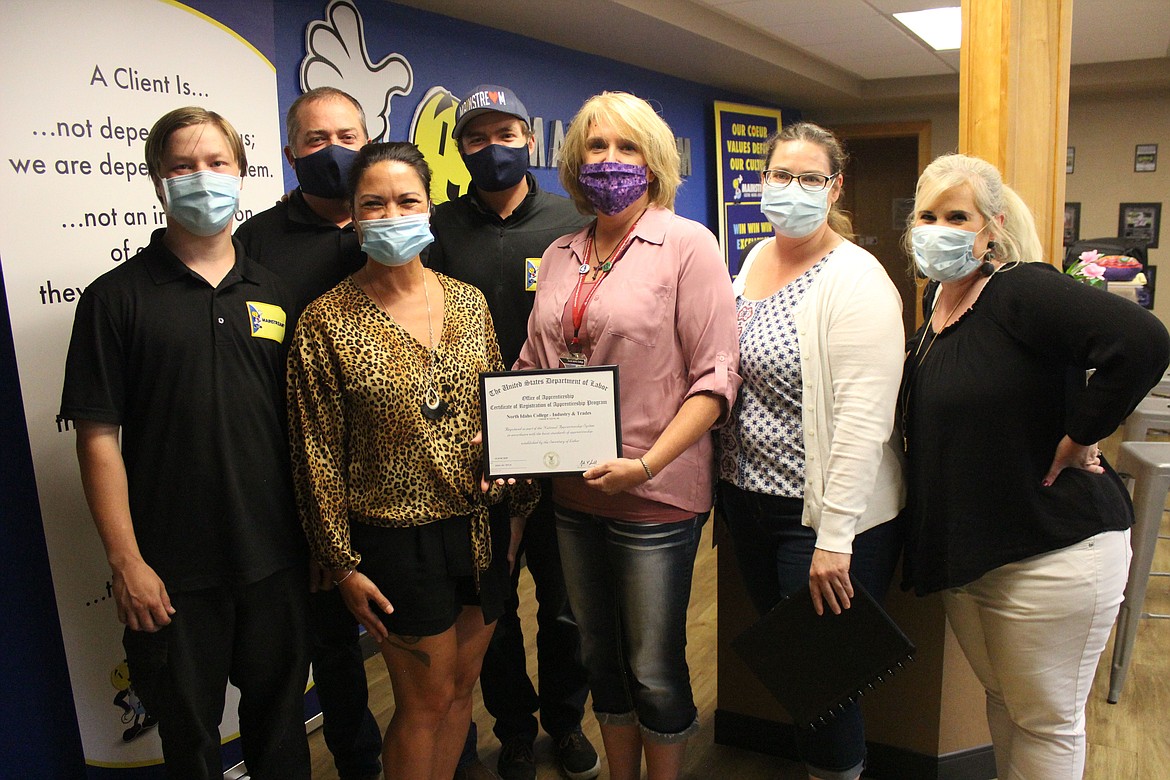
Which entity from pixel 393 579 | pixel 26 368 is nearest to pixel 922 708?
pixel 393 579

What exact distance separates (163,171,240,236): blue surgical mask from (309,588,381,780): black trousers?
0.88 m

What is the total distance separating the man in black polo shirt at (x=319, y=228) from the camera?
6.34 ft

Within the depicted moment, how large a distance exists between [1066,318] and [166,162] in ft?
5.52

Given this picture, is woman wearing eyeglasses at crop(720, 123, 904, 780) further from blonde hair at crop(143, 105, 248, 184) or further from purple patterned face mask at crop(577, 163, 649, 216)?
blonde hair at crop(143, 105, 248, 184)

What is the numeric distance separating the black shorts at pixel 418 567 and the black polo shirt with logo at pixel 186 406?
0.20 meters

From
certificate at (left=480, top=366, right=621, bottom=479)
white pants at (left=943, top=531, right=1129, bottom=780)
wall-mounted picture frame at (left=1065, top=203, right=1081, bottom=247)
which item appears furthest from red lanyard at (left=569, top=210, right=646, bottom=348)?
wall-mounted picture frame at (left=1065, top=203, right=1081, bottom=247)

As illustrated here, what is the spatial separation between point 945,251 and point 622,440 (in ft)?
2.40

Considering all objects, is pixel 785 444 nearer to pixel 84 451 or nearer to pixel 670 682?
pixel 670 682

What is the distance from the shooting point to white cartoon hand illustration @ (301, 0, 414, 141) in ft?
10.0

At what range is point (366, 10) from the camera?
3309 millimetres

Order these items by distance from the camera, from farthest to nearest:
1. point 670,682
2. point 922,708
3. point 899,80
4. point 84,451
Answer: point 899,80 < point 922,708 < point 670,682 < point 84,451

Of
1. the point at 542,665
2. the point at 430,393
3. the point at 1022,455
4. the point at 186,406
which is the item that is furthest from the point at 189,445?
the point at 1022,455

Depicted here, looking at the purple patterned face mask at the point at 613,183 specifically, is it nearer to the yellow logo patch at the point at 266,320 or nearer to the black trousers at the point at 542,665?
the yellow logo patch at the point at 266,320

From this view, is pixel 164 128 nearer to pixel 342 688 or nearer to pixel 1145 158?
pixel 342 688
